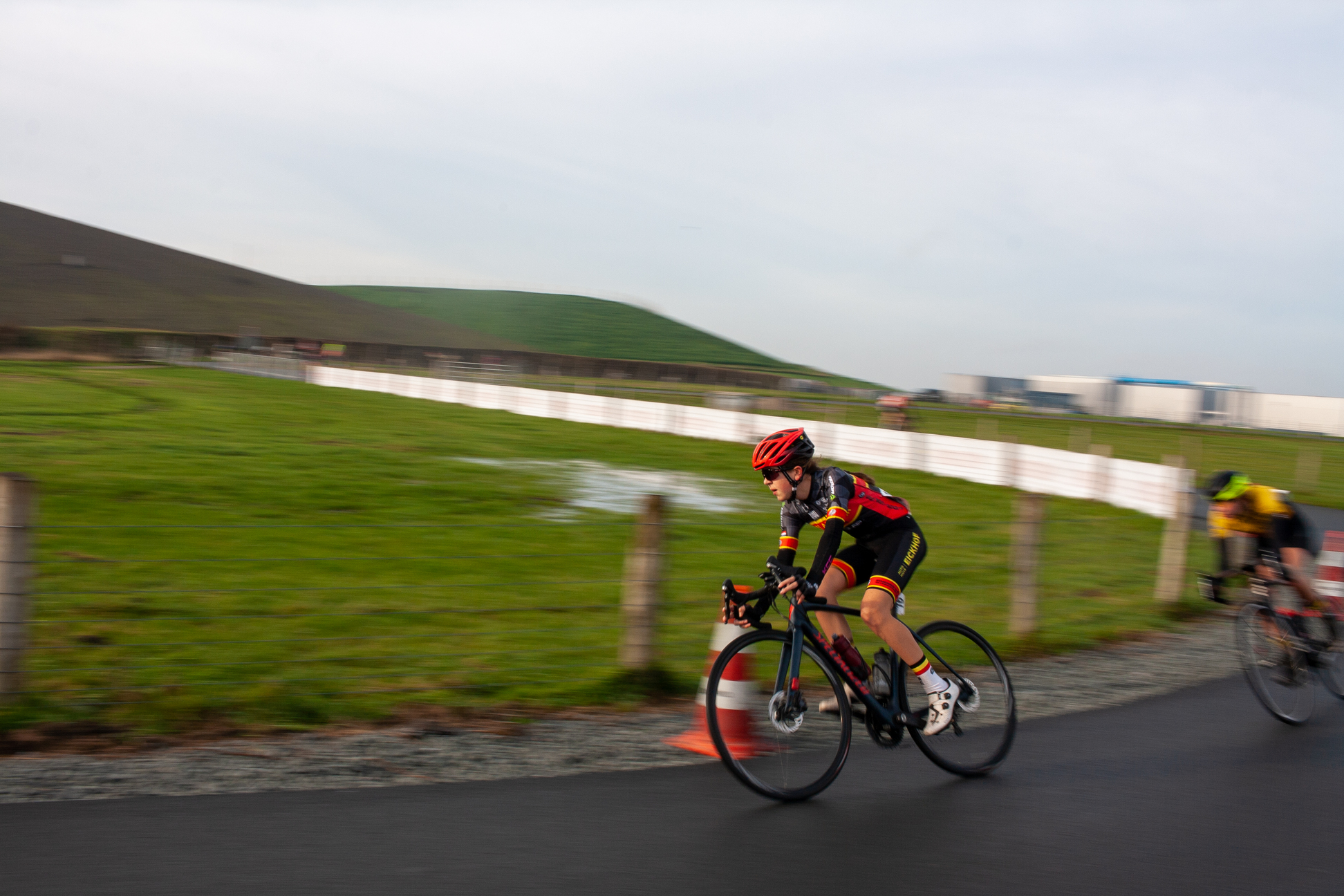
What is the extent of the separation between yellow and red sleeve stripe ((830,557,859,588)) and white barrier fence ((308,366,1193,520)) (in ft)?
22.9

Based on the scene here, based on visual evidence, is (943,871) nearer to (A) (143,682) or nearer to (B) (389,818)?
(B) (389,818)

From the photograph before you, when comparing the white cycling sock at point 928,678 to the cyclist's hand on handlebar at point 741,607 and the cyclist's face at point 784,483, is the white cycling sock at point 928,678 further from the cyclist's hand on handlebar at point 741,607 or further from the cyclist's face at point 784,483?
the cyclist's face at point 784,483

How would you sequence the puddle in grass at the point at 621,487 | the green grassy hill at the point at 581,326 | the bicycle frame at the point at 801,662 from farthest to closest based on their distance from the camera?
the green grassy hill at the point at 581,326, the puddle in grass at the point at 621,487, the bicycle frame at the point at 801,662

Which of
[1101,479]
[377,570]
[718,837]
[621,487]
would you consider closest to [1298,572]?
[718,837]

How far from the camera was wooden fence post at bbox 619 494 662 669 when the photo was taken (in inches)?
256

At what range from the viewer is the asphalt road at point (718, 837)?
12.1 feet

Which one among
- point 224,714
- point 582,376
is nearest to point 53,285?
point 582,376

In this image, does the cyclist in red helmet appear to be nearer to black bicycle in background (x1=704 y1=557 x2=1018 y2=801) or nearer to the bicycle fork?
black bicycle in background (x1=704 y1=557 x2=1018 y2=801)

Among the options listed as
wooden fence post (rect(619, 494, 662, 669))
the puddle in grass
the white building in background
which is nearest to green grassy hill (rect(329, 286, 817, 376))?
the white building in background

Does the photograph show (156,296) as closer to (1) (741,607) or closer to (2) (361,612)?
(2) (361,612)

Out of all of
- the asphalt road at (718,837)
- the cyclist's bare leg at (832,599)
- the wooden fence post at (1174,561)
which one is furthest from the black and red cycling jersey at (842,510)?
the wooden fence post at (1174,561)

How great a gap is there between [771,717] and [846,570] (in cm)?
87

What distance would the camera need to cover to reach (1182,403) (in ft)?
227

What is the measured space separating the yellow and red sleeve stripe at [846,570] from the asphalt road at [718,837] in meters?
0.88
